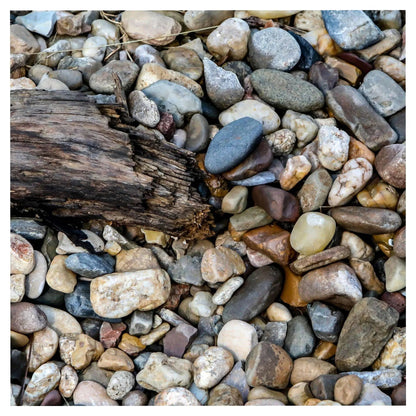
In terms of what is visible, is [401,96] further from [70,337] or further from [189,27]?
[70,337]

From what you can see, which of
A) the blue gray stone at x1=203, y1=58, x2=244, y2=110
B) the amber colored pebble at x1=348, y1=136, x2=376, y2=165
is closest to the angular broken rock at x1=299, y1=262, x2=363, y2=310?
the amber colored pebble at x1=348, y1=136, x2=376, y2=165

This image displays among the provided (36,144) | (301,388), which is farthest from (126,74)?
(301,388)

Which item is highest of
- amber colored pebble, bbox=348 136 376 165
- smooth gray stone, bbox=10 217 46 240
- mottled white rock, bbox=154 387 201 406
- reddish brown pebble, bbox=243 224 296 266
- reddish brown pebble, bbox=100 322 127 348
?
amber colored pebble, bbox=348 136 376 165

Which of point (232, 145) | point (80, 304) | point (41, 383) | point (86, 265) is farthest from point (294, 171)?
point (41, 383)

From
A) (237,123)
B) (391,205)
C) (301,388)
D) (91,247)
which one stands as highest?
(237,123)

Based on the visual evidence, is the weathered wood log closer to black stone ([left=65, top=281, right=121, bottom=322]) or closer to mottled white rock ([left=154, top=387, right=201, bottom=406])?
black stone ([left=65, top=281, right=121, bottom=322])

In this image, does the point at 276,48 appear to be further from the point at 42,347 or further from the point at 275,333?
the point at 42,347
